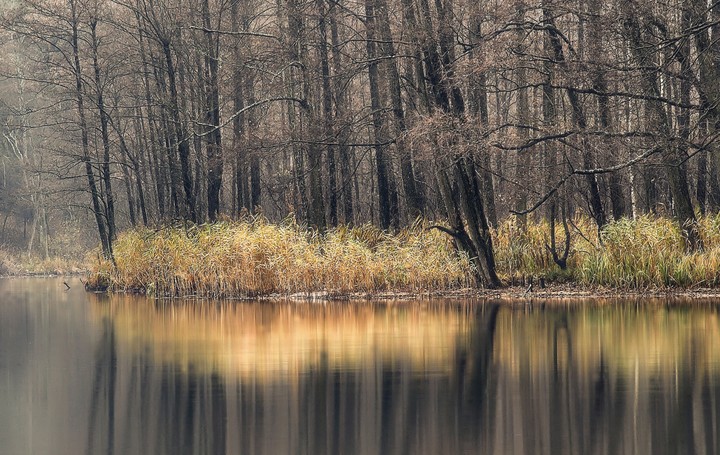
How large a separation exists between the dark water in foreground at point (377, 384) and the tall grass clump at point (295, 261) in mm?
4826

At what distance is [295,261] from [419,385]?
15458 millimetres

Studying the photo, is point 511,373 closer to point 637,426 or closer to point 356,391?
Result: point 356,391

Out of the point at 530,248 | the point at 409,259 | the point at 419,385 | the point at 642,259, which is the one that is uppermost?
the point at 530,248

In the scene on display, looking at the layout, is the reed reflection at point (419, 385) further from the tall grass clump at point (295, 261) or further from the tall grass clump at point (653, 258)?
the tall grass clump at point (295, 261)

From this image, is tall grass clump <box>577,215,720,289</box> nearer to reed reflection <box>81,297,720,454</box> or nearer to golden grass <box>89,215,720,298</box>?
golden grass <box>89,215,720,298</box>

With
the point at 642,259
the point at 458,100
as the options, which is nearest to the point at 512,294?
the point at 642,259

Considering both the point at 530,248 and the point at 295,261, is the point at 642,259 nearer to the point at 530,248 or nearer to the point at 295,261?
the point at 530,248

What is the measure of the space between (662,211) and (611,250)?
330 inches

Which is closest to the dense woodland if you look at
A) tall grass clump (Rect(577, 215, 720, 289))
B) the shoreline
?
tall grass clump (Rect(577, 215, 720, 289))

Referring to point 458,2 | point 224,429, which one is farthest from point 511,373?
point 458,2

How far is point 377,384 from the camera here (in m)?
11.6

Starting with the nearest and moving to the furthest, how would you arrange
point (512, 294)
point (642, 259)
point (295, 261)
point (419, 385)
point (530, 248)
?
point (419, 385), point (642, 259), point (512, 294), point (530, 248), point (295, 261)

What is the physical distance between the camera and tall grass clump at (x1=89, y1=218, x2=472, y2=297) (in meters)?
25.7

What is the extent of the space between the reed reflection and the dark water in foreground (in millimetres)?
28
